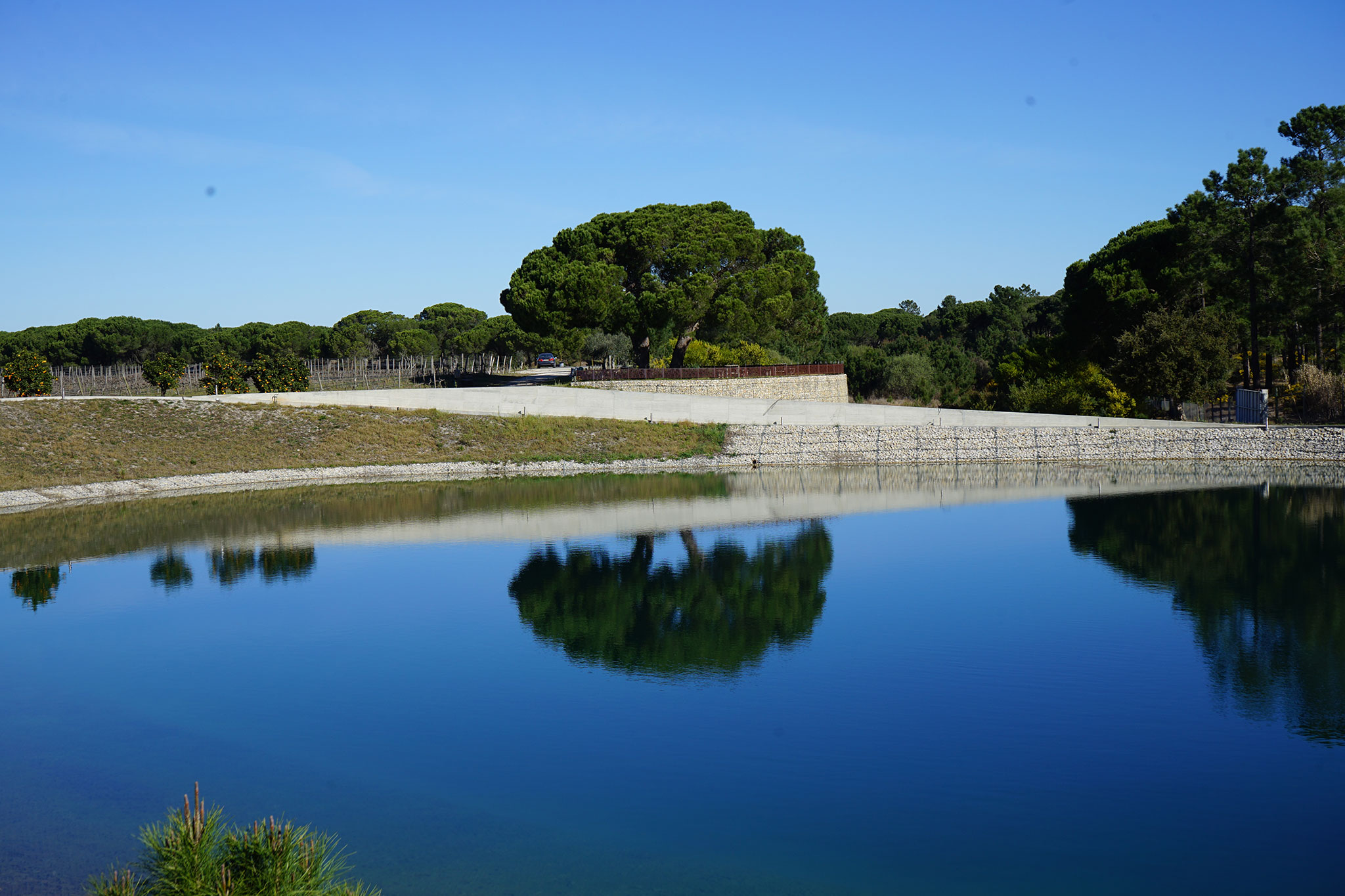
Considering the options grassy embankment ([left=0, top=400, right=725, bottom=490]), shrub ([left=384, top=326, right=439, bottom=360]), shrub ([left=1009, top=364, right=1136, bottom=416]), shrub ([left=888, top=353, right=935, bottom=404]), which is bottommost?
grassy embankment ([left=0, top=400, right=725, bottom=490])

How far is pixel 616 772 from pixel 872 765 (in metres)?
2.87

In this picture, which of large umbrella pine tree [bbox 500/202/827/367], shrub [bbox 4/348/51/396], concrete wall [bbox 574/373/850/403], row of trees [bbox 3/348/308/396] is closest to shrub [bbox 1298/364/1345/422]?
concrete wall [bbox 574/373/850/403]

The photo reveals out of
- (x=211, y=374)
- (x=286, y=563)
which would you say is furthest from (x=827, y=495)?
(x=211, y=374)

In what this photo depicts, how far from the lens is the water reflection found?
1410 cm

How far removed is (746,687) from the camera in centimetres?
1482

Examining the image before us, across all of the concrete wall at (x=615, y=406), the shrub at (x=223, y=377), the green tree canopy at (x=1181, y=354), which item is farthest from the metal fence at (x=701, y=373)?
the shrub at (x=223, y=377)

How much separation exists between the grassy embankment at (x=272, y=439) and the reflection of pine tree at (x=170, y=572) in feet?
50.9

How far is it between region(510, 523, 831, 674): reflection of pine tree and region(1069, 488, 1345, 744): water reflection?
6807 millimetres

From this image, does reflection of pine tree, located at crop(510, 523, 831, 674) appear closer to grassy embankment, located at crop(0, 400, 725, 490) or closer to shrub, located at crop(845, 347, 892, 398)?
grassy embankment, located at crop(0, 400, 725, 490)

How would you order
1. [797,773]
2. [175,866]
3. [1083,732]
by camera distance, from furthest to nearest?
[1083,732], [797,773], [175,866]

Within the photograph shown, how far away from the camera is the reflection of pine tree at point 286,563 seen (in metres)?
24.4

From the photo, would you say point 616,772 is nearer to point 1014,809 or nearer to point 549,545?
point 1014,809

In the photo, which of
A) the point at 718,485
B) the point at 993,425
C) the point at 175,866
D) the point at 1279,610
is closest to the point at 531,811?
the point at 175,866

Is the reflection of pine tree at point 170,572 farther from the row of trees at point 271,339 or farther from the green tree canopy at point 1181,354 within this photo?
the row of trees at point 271,339
